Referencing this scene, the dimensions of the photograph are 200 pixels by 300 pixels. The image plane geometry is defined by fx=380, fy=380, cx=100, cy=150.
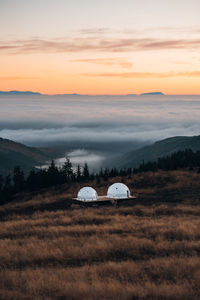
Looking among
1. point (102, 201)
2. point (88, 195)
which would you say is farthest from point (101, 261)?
point (88, 195)

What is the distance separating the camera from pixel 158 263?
1616cm

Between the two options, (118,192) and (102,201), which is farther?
(118,192)

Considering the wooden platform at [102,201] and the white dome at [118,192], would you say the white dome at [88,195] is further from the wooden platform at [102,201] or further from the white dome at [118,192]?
the white dome at [118,192]

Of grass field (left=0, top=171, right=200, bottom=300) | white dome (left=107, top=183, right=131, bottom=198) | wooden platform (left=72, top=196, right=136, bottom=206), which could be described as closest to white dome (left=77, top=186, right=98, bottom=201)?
wooden platform (left=72, top=196, right=136, bottom=206)

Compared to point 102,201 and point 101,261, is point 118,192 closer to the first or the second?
point 102,201

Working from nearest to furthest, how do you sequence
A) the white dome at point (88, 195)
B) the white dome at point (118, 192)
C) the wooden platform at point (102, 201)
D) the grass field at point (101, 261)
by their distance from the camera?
the grass field at point (101, 261), the wooden platform at point (102, 201), the white dome at point (88, 195), the white dome at point (118, 192)

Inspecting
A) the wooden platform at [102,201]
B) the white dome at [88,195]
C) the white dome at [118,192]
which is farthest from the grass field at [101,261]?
the white dome at [118,192]

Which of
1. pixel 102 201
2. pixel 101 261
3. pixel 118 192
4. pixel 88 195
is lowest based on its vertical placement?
pixel 101 261

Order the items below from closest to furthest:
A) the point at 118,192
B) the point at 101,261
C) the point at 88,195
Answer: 1. the point at 101,261
2. the point at 88,195
3. the point at 118,192

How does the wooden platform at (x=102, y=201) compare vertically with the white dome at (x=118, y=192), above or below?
below

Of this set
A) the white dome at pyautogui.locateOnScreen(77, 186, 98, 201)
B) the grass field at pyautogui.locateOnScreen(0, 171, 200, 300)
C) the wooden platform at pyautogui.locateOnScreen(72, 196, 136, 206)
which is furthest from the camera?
the white dome at pyautogui.locateOnScreen(77, 186, 98, 201)

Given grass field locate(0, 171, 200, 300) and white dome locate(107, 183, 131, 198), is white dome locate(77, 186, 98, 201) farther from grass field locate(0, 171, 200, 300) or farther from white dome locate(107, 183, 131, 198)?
grass field locate(0, 171, 200, 300)

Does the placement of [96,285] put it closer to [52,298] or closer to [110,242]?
[52,298]

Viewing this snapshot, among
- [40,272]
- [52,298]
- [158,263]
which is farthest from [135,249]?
[52,298]
